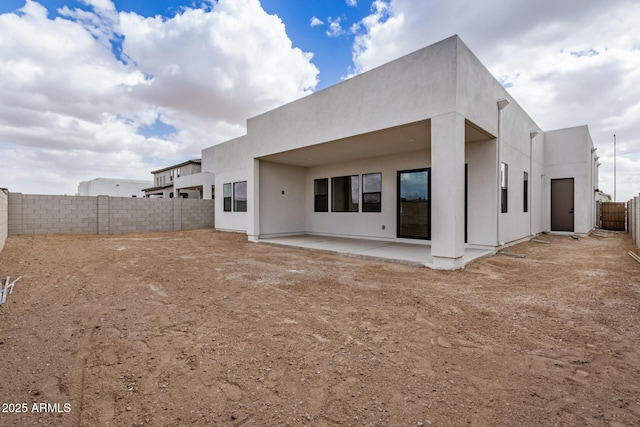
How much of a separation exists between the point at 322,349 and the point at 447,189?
4090 millimetres

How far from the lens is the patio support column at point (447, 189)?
5.30 metres

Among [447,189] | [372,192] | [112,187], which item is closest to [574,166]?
[372,192]

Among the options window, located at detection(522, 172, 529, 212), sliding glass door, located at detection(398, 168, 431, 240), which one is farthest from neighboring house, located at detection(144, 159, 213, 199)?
window, located at detection(522, 172, 529, 212)

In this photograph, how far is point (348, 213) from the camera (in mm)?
10148

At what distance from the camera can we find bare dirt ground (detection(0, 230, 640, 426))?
174cm

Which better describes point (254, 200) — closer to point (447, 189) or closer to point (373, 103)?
point (373, 103)

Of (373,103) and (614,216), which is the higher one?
(373,103)

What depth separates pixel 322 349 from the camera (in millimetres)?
2523

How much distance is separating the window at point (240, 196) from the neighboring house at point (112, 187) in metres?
28.3

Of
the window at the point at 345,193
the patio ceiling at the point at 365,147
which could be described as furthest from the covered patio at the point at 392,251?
Answer: the patio ceiling at the point at 365,147

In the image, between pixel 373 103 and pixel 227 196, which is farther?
pixel 227 196

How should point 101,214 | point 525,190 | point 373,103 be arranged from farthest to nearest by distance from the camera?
1. point 101,214
2. point 525,190
3. point 373,103

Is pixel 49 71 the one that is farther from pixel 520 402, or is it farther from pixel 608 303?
pixel 608 303

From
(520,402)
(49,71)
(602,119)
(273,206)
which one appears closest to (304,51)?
(273,206)
